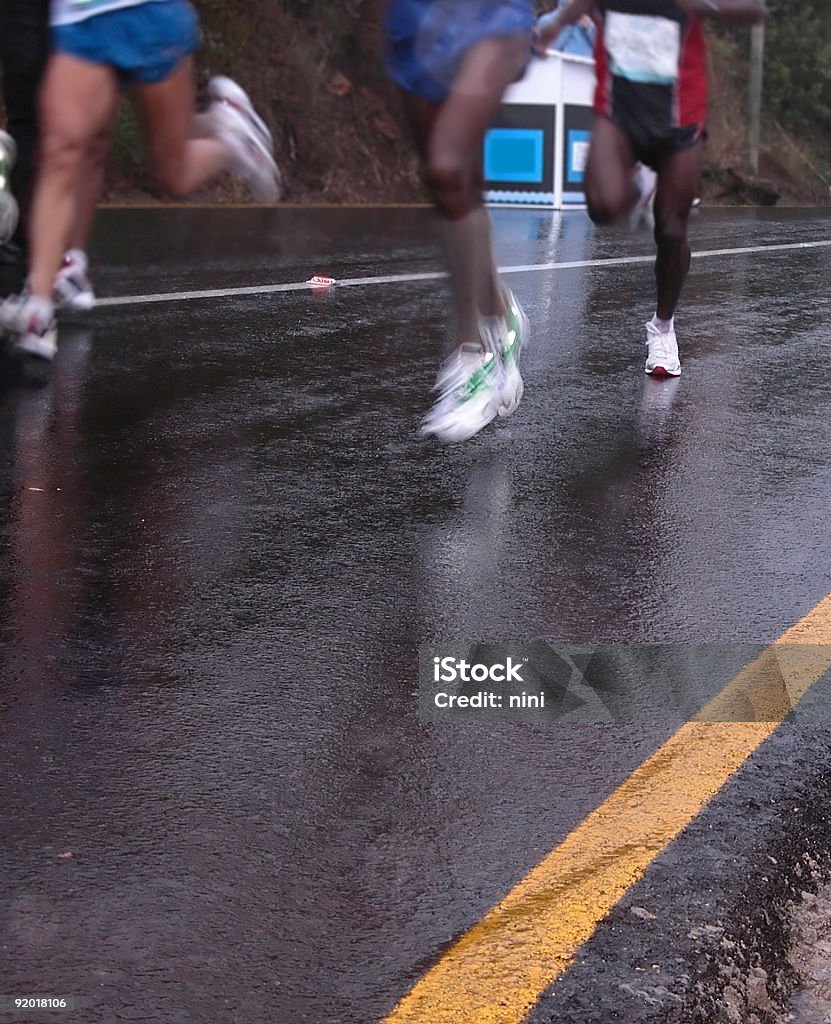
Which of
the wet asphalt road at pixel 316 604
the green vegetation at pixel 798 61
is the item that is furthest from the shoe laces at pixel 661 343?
the green vegetation at pixel 798 61

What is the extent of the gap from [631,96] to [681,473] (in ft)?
5.15

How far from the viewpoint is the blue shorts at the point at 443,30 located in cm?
398

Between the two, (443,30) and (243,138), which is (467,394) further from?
(243,138)

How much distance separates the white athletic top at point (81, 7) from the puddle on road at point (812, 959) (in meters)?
3.01

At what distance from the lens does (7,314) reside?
16.4 ft

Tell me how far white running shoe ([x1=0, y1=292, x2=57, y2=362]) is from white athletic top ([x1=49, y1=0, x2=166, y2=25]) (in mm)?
911

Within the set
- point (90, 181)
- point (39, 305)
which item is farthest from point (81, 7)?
point (90, 181)

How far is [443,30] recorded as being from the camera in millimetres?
3992

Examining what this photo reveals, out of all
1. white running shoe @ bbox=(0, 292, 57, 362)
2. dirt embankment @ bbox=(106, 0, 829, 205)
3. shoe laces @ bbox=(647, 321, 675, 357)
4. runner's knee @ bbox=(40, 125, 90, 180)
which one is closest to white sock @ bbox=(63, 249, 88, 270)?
white running shoe @ bbox=(0, 292, 57, 362)

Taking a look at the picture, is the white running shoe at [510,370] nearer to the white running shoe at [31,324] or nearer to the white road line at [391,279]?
the white running shoe at [31,324]

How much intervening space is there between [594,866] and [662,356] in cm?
415

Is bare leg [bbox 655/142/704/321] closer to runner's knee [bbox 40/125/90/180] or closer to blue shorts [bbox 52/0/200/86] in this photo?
blue shorts [bbox 52/0/200/86]

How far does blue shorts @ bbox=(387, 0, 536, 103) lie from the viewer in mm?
3980

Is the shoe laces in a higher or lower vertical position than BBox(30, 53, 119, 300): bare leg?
lower
